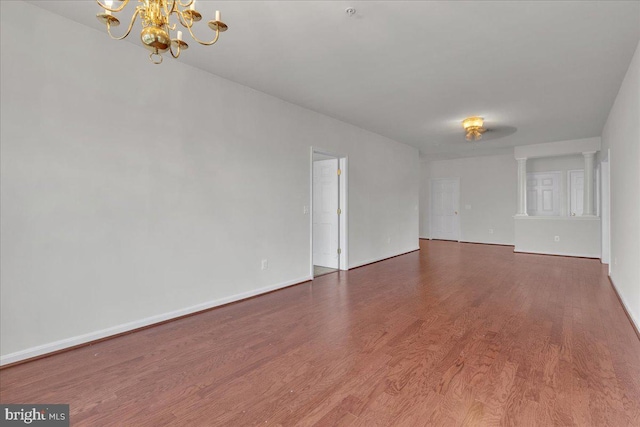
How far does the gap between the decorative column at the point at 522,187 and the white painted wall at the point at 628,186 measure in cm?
320

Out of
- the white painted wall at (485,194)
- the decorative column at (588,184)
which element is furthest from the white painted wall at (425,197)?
the decorative column at (588,184)

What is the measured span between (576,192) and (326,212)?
639 centimetres

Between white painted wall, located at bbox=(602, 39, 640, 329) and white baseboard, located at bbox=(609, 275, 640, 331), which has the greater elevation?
white painted wall, located at bbox=(602, 39, 640, 329)

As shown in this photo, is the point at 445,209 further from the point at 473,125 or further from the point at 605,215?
the point at 473,125

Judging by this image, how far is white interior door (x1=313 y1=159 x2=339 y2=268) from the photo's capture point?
18.4 feet

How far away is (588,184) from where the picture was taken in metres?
6.75

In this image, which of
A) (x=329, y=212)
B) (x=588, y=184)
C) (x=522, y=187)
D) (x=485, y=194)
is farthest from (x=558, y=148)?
(x=329, y=212)

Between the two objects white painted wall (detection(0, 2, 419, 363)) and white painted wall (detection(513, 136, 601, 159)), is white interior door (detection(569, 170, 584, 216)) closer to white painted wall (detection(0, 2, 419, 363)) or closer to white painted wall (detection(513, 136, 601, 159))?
white painted wall (detection(513, 136, 601, 159))

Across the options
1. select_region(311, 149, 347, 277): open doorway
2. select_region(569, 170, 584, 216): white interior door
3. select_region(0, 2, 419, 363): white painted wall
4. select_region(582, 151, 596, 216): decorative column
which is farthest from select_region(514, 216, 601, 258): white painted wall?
select_region(0, 2, 419, 363): white painted wall

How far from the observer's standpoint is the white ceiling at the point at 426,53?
2365 mm

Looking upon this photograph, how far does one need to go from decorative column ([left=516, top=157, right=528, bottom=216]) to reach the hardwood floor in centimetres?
414

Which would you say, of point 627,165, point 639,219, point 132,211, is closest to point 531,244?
point 627,165

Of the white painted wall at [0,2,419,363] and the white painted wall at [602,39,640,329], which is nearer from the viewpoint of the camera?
the white painted wall at [0,2,419,363]

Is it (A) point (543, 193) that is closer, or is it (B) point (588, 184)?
(B) point (588, 184)
